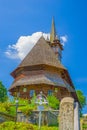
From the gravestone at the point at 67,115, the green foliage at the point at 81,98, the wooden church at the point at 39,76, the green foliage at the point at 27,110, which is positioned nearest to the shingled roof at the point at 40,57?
the wooden church at the point at 39,76

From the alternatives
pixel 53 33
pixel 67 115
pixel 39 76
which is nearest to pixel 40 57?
pixel 39 76

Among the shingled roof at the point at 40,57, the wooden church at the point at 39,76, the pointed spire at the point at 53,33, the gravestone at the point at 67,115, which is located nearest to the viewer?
the gravestone at the point at 67,115

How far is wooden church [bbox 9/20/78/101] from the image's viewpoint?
146 ft

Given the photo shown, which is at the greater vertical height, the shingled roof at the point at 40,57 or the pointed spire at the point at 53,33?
the pointed spire at the point at 53,33

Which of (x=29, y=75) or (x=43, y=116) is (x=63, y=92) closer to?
(x=29, y=75)

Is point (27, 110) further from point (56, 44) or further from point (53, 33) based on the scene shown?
point (53, 33)

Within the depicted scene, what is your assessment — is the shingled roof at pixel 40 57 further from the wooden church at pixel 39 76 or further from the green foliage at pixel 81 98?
the green foliage at pixel 81 98

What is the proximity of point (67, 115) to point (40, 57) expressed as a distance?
30863 millimetres

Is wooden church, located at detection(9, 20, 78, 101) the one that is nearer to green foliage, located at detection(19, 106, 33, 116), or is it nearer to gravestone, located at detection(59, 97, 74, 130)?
green foliage, located at detection(19, 106, 33, 116)

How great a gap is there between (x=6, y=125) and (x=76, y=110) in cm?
596

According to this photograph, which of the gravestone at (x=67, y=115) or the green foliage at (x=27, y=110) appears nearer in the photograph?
the gravestone at (x=67, y=115)

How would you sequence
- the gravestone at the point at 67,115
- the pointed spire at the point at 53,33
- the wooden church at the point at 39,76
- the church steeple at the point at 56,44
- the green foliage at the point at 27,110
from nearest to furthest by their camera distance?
the gravestone at the point at 67,115, the green foliage at the point at 27,110, the wooden church at the point at 39,76, the church steeple at the point at 56,44, the pointed spire at the point at 53,33

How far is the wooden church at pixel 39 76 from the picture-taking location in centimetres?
4462

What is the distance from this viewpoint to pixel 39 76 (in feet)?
149
